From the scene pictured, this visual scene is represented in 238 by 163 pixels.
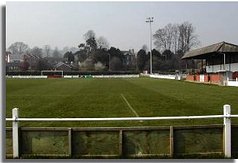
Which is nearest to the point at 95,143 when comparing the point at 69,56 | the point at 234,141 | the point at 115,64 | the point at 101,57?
the point at 234,141

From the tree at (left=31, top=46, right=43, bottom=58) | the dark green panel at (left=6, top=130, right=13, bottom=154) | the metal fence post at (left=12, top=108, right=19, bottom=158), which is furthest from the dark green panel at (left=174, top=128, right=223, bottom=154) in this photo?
the tree at (left=31, top=46, right=43, bottom=58)

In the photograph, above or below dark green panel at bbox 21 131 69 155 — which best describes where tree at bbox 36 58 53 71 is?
above

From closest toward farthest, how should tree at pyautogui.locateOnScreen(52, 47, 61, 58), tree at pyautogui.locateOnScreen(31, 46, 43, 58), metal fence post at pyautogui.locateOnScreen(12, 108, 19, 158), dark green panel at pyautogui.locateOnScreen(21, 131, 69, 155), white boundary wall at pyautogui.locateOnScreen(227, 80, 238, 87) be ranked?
1. metal fence post at pyautogui.locateOnScreen(12, 108, 19, 158)
2. dark green panel at pyautogui.locateOnScreen(21, 131, 69, 155)
3. white boundary wall at pyautogui.locateOnScreen(227, 80, 238, 87)
4. tree at pyautogui.locateOnScreen(31, 46, 43, 58)
5. tree at pyautogui.locateOnScreen(52, 47, 61, 58)

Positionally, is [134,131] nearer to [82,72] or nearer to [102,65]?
[82,72]

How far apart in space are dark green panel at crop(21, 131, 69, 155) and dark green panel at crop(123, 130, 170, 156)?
45.9 inches

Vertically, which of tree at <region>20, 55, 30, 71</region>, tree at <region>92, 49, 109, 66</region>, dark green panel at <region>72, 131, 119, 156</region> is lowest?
dark green panel at <region>72, 131, 119, 156</region>

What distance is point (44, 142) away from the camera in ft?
25.0

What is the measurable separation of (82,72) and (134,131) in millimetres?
96859

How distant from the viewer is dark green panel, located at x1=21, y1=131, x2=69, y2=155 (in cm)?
761

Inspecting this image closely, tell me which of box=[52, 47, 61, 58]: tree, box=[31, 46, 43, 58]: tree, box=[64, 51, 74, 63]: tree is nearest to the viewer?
box=[31, 46, 43, 58]: tree

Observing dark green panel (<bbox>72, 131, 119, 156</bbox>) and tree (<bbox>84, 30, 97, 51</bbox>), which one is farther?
tree (<bbox>84, 30, 97, 51</bbox>)

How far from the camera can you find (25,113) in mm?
16781

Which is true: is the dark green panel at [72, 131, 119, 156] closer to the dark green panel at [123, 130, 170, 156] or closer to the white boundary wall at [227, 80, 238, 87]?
the dark green panel at [123, 130, 170, 156]

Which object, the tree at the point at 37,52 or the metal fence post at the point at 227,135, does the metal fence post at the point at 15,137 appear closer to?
the metal fence post at the point at 227,135
